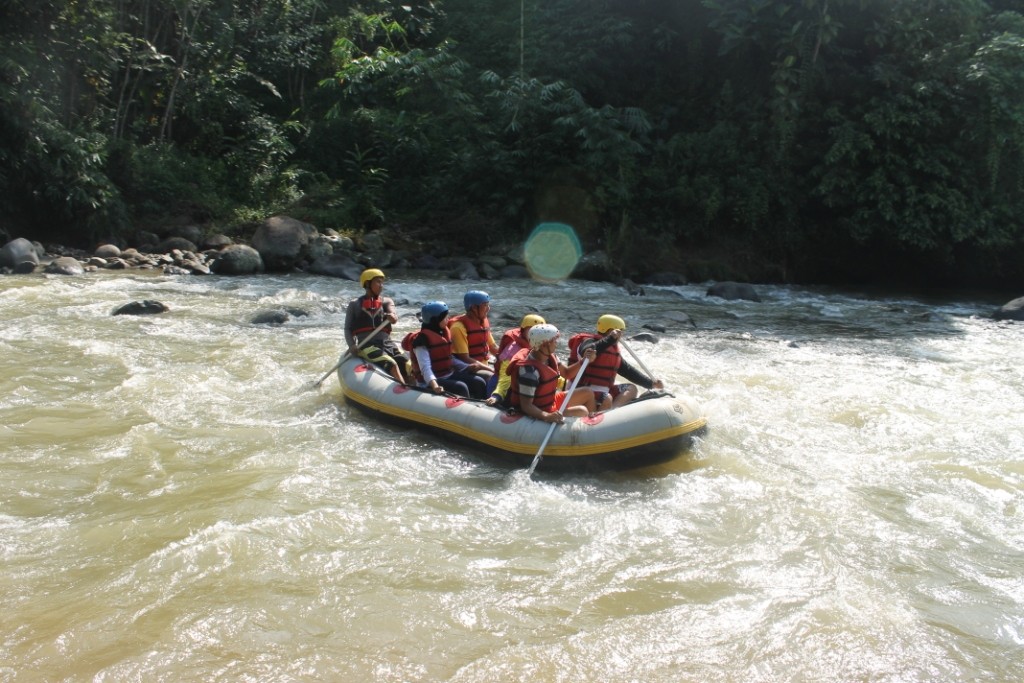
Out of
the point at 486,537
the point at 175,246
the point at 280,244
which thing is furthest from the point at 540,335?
the point at 175,246

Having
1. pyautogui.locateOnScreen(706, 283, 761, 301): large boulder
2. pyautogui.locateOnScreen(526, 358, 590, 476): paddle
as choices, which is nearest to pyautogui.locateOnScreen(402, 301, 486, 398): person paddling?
pyautogui.locateOnScreen(526, 358, 590, 476): paddle

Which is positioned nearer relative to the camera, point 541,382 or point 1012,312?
point 541,382

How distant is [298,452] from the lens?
19.0ft

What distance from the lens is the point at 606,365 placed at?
609 centimetres

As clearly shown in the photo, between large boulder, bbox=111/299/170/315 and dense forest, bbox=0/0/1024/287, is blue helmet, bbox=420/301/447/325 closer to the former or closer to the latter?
large boulder, bbox=111/299/170/315

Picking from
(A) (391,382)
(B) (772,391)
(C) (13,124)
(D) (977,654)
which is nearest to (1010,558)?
(D) (977,654)

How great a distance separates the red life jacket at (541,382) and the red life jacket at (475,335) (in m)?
1.12

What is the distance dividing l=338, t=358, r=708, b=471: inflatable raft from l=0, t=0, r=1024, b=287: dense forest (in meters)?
9.82

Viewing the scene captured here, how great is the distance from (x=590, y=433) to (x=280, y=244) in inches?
403

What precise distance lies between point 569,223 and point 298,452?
11157mm

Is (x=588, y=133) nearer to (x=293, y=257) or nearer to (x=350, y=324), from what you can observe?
(x=293, y=257)

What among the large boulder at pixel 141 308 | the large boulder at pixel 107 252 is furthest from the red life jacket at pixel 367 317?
the large boulder at pixel 107 252

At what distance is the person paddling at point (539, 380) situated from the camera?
18.4 feet

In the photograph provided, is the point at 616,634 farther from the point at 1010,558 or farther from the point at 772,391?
the point at 772,391
